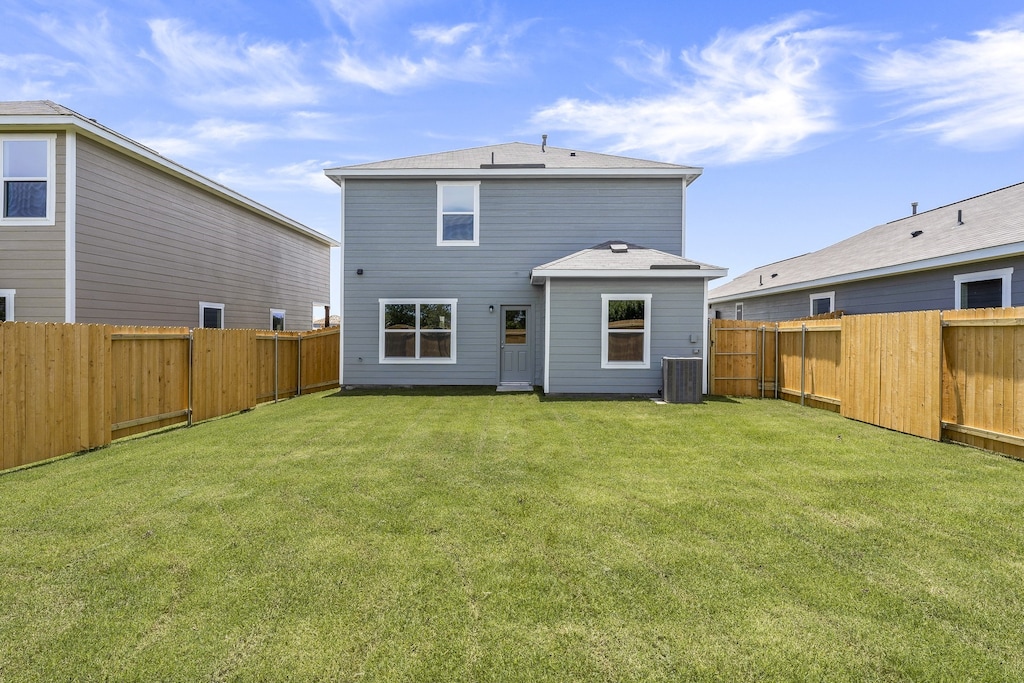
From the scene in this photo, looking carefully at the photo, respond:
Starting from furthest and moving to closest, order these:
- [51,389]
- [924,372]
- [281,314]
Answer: [281,314], [924,372], [51,389]

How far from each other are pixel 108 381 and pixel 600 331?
30.5ft

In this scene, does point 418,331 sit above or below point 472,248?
below

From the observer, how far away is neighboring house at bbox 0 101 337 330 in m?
9.39

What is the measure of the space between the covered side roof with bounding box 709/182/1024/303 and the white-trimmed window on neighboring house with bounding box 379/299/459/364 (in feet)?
37.9

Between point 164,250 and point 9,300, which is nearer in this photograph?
point 9,300

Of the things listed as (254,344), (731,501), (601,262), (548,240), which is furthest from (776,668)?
(548,240)

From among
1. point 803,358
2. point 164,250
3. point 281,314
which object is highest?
point 164,250

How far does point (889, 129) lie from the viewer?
12094 millimetres

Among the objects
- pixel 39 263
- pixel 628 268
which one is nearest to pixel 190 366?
pixel 39 263

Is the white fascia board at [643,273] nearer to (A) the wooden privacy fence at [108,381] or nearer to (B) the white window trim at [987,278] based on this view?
(B) the white window trim at [987,278]

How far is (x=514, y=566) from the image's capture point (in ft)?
10.6

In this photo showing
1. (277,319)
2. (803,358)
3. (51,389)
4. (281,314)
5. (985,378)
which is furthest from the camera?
(281,314)

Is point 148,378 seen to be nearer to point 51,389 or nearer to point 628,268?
point 51,389

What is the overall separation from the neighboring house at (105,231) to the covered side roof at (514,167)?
4298 mm
